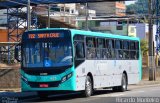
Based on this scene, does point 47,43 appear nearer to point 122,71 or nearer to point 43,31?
point 43,31

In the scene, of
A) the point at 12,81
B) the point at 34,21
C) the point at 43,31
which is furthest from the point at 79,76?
the point at 34,21

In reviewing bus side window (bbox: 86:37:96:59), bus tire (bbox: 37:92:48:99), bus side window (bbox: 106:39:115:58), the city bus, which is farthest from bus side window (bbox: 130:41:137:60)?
bus tire (bbox: 37:92:48:99)

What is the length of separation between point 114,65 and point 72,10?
9520 cm

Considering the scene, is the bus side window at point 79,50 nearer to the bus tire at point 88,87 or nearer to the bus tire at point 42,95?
the bus tire at point 88,87

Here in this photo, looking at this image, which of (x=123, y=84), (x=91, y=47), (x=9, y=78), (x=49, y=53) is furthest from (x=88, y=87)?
(x=9, y=78)

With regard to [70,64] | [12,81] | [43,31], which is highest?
[43,31]

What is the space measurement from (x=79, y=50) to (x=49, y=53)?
5.02ft

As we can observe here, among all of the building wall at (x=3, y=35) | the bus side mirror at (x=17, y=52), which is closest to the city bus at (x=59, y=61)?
the bus side mirror at (x=17, y=52)

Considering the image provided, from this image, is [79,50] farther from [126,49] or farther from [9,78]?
[9,78]

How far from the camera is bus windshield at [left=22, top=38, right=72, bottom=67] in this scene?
2159 cm

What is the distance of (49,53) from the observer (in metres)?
21.7

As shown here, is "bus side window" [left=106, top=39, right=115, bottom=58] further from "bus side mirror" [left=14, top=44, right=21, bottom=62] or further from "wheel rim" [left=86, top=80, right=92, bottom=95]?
"bus side mirror" [left=14, top=44, right=21, bottom=62]

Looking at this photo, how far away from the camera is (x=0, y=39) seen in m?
66.8

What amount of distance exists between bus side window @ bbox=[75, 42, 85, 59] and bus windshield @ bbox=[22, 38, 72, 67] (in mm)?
616
